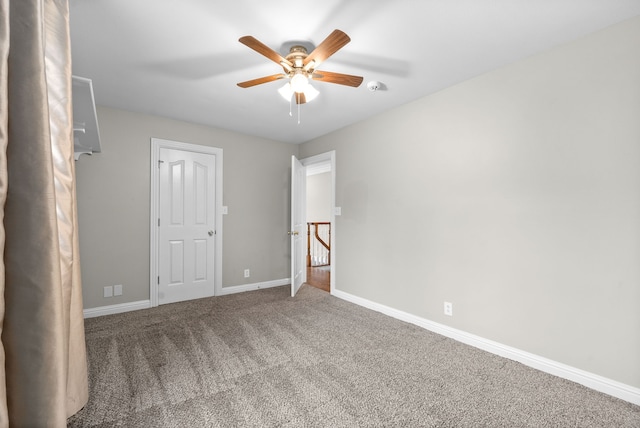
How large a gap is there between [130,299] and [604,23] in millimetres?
4873

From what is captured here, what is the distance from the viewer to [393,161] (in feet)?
11.0

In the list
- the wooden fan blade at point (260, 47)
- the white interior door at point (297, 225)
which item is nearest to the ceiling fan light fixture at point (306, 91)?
the wooden fan blade at point (260, 47)

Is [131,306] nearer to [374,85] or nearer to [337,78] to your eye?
[337,78]

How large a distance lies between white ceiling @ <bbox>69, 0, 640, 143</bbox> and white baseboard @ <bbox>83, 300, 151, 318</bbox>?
2261 millimetres

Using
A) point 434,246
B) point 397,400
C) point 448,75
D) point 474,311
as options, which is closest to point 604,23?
point 448,75

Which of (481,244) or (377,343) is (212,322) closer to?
(377,343)

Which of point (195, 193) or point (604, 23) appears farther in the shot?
point (195, 193)

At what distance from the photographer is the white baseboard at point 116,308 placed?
3.23 m

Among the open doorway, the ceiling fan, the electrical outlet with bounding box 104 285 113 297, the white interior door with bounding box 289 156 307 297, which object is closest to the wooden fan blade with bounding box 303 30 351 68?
the ceiling fan

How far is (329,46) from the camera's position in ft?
5.94

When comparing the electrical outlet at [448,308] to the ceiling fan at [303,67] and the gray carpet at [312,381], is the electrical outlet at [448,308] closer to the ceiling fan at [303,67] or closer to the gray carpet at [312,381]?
the gray carpet at [312,381]

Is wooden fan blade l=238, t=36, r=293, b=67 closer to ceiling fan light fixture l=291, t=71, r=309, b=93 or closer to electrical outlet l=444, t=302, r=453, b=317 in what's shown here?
ceiling fan light fixture l=291, t=71, r=309, b=93

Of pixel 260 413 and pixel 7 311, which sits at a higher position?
pixel 7 311

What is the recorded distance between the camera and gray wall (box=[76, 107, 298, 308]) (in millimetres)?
3262
